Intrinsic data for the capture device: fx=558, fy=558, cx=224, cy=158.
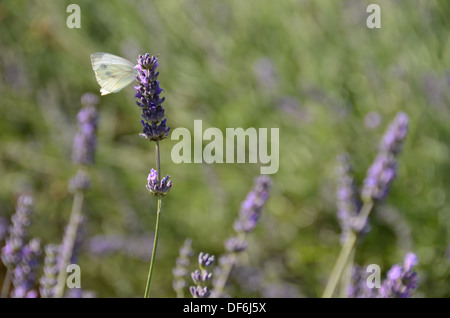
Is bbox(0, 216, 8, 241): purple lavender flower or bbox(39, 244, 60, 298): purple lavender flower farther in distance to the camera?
bbox(0, 216, 8, 241): purple lavender flower

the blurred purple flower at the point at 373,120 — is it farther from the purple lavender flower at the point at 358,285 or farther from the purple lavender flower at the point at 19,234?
the purple lavender flower at the point at 19,234

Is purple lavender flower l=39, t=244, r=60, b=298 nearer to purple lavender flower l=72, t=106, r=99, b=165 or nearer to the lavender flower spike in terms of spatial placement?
purple lavender flower l=72, t=106, r=99, b=165

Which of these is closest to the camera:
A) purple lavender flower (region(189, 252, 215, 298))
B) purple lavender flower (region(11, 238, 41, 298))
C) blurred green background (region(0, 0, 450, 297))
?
purple lavender flower (region(189, 252, 215, 298))

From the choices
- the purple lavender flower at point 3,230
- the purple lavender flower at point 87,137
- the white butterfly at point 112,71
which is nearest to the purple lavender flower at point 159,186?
the white butterfly at point 112,71

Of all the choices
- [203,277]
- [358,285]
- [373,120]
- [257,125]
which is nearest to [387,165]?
[358,285]

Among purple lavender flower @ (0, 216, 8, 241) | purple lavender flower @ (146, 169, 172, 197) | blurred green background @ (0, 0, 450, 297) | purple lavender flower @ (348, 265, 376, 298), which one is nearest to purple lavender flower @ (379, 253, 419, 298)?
purple lavender flower @ (348, 265, 376, 298)
